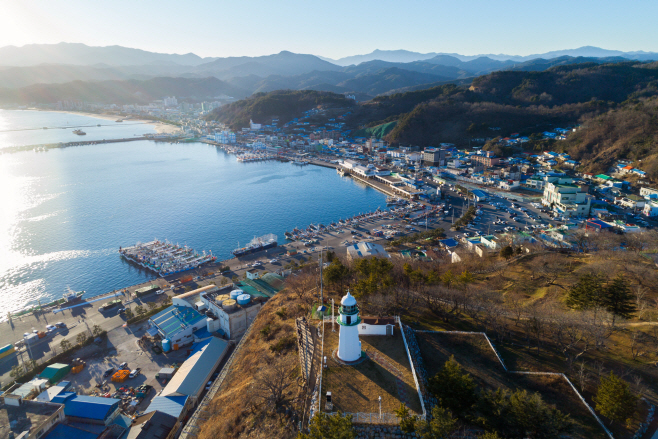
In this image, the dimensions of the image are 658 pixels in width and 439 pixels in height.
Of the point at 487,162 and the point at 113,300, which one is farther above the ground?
the point at 487,162

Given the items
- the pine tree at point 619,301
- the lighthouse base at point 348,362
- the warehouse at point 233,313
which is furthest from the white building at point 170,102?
the pine tree at point 619,301

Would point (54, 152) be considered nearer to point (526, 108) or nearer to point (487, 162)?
point (487, 162)

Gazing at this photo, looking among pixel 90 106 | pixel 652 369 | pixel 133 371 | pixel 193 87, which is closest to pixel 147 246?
pixel 133 371

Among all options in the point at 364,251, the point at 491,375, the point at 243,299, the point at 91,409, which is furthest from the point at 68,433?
the point at 364,251

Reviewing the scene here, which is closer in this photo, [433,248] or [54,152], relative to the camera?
[433,248]

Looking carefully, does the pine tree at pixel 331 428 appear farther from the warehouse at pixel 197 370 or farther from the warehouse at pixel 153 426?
the warehouse at pixel 197 370

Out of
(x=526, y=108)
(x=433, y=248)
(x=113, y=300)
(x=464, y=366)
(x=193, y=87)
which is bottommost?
(x=113, y=300)
